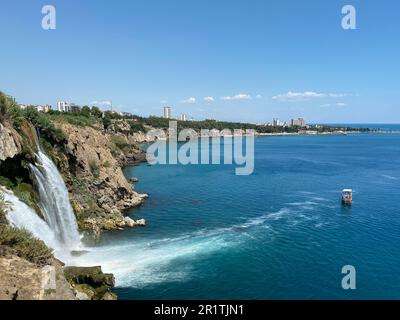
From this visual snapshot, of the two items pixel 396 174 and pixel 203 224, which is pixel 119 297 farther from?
pixel 396 174

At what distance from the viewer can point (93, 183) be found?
43.1 metres

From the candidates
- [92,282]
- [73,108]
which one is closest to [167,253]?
[92,282]

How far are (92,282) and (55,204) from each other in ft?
31.4

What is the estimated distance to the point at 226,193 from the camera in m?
55.2

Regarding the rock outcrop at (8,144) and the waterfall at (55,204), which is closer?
the rock outcrop at (8,144)

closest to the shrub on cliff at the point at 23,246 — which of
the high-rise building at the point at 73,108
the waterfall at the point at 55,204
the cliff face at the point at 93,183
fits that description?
the waterfall at the point at 55,204

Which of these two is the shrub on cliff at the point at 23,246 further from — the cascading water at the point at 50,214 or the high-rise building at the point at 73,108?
the high-rise building at the point at 73,108

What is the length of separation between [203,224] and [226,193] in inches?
632

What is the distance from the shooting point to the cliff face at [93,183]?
3828cm

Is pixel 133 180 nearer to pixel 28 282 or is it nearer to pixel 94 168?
pixel 94 168

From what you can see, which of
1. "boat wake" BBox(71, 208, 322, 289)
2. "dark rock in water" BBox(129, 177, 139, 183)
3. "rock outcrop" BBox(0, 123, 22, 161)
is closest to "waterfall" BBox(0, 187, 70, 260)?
"rock outcrop" BBox(0, 123, 22, 161)

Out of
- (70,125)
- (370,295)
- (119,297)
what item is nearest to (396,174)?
(370,295)

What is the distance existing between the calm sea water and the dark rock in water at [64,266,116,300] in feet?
4.03

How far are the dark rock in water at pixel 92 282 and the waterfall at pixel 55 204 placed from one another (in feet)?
19.6
